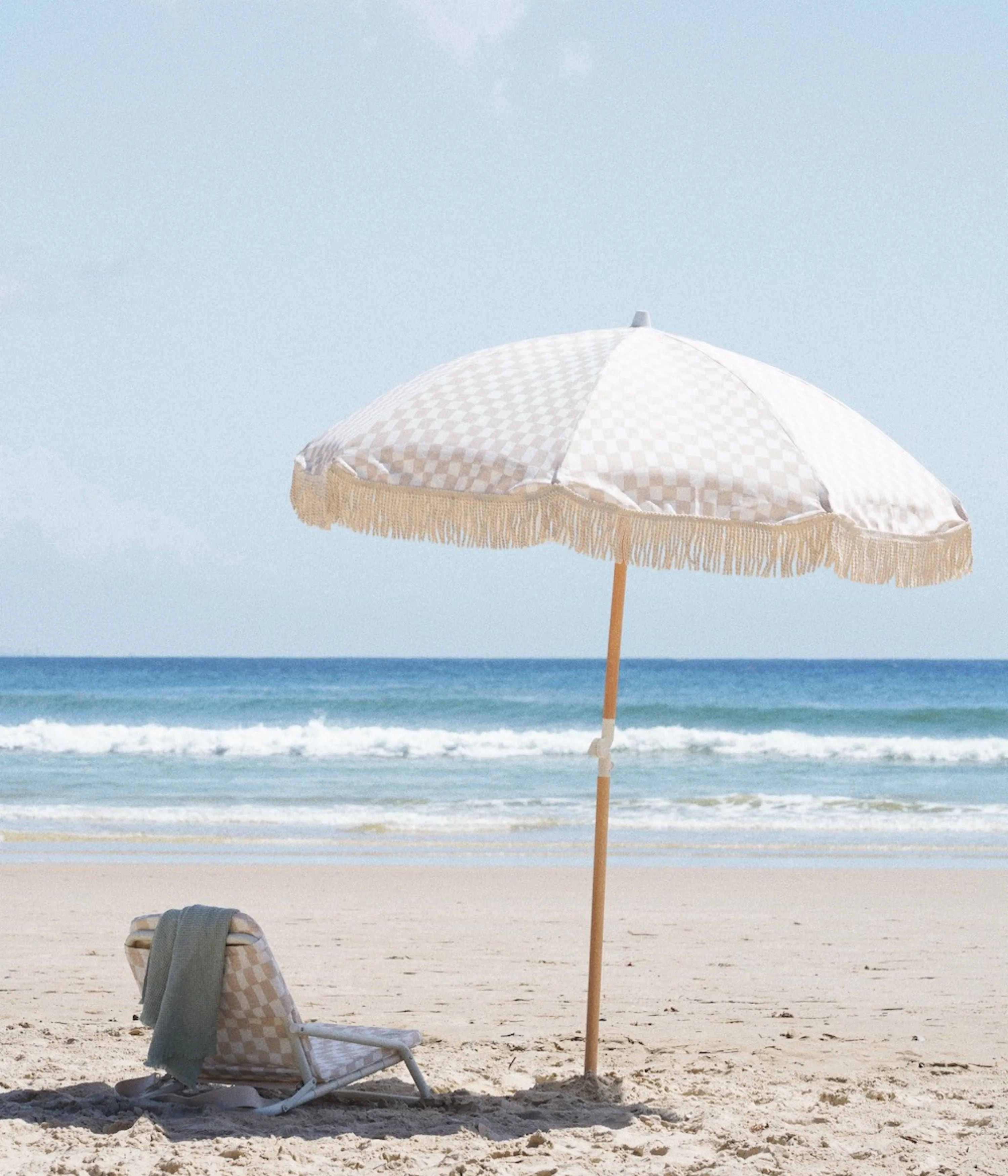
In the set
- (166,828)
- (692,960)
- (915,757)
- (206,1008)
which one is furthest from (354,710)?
(206,1008)

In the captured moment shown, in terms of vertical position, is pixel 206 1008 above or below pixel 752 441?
below

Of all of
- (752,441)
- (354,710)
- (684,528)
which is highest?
A: (752,441)

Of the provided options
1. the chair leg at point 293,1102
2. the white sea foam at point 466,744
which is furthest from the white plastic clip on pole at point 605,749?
the white sea foam at point 466,744

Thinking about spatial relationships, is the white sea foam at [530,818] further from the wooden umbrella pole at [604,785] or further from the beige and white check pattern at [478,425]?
the beige and white check pattern at [478,425]

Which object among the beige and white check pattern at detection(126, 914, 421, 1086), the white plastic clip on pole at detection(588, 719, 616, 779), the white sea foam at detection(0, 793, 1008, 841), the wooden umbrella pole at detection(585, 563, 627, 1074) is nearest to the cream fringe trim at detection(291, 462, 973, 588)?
the wooden umbrella pole at detection(585, 563, 627, 1074)

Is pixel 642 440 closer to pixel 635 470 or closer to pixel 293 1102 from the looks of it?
pixel 635 470

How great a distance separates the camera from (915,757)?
987 inches

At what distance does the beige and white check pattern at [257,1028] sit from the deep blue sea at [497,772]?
22.5 ft

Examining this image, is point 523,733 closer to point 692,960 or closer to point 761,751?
point 761,751

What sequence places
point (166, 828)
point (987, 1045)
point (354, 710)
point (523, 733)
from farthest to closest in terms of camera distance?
point (354, 710), point (523, 733), point (166, 828), point (987, 1045)

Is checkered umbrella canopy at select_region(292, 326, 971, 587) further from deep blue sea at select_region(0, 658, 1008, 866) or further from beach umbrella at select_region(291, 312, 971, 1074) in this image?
deep blue sea at select_region(0, 658, 1008, 866)

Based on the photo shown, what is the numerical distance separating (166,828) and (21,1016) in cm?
799

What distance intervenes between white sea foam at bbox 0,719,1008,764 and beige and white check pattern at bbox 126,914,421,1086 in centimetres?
1920

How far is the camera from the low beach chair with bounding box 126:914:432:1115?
13.6 ft
